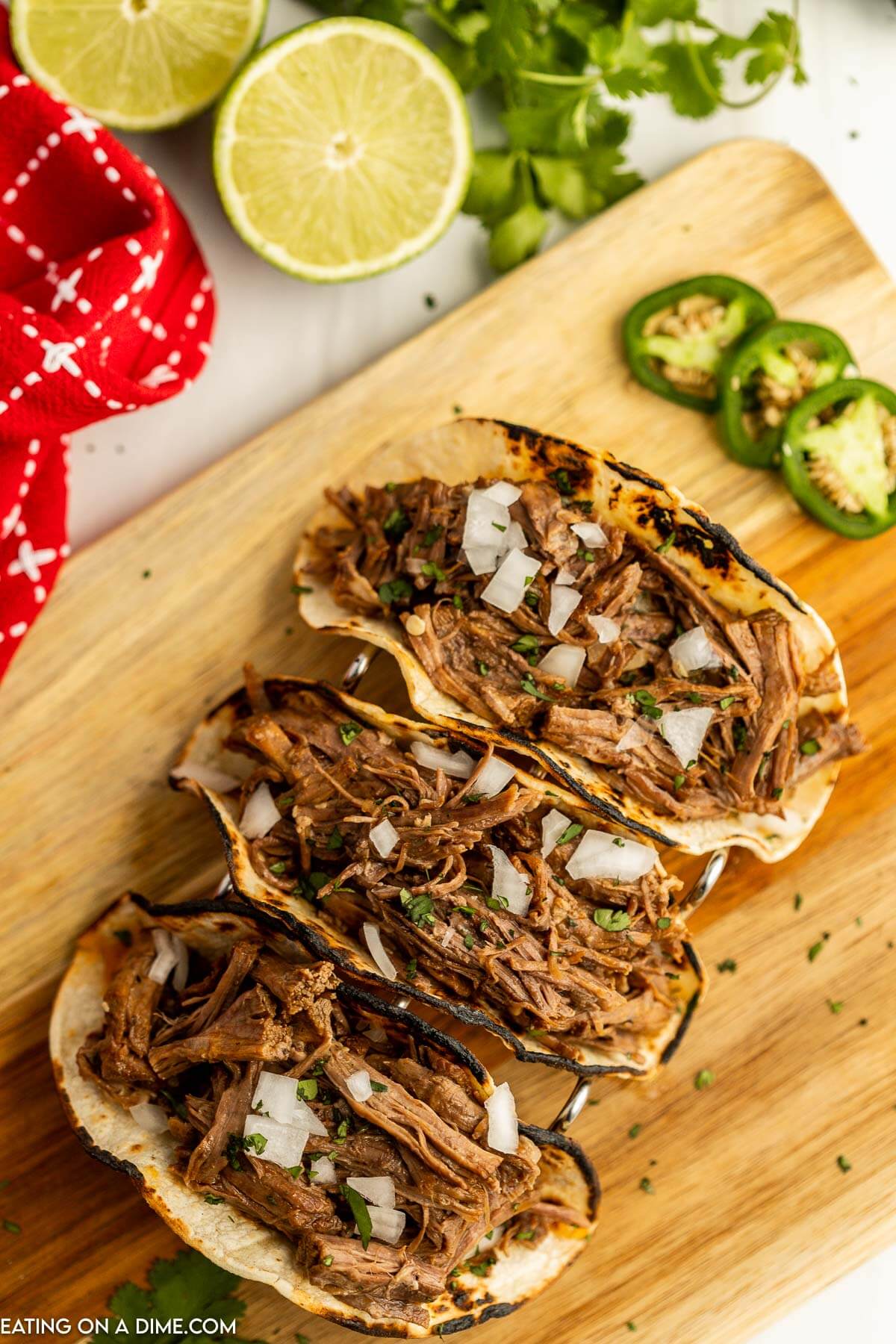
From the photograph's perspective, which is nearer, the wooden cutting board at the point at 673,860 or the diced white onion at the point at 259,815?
the diced white onion at the point at 259,815

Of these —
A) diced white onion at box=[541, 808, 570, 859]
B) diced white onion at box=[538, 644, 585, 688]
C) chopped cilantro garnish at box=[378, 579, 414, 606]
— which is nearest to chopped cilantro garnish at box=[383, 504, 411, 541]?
chopped cilantro garnish at box=[378, 579, 414, 606]

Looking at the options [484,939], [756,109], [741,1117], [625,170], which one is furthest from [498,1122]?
[756,109]

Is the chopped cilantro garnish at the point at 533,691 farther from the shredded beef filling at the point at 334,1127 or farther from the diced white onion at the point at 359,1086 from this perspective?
the diced white onion at the point at 359,1086

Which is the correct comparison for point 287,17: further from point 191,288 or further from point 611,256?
point 611,256

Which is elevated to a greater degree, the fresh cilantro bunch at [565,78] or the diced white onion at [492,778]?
the fresh cilantro bunch at [565,78]

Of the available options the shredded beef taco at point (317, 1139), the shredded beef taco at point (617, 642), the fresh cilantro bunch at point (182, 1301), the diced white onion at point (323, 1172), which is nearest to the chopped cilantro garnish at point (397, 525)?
the shredded beef taco at point (617, 642)


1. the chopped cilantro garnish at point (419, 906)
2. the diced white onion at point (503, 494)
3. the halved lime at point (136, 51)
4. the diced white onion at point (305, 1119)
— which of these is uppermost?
the halved lime at point (136, 51)

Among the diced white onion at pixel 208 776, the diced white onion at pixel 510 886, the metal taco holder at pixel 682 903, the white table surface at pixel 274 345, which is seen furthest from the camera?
the white table surface at pixel 274 345

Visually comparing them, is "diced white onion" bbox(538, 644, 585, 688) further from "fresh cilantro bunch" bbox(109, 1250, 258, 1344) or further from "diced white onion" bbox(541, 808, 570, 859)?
"fresh cilantro bunch" bbox(109, 1250, 258, 1344)
